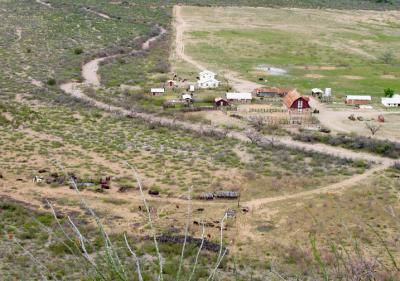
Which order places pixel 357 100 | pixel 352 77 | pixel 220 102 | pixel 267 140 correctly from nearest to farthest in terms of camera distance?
1. pixel 267 140
2. pixel 220 102
3. pixel 357 100
4. pixel 352 77

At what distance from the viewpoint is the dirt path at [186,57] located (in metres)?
51.1

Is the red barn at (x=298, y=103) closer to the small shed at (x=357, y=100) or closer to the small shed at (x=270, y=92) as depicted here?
the small shed at (x=270, y=92)

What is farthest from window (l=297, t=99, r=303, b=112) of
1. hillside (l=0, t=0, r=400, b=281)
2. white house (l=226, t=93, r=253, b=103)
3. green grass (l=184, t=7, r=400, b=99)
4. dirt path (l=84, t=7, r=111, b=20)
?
dirt path (l=84, t=7, r=111, b=20)

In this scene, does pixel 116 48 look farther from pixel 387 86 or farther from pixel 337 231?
pixel 337 231

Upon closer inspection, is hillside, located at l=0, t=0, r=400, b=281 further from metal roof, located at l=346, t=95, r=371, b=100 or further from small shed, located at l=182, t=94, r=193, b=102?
metal roof, located at l=346, t=95, r=371, b=100

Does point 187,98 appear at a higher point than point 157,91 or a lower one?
lower

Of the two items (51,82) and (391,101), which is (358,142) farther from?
(51,82)

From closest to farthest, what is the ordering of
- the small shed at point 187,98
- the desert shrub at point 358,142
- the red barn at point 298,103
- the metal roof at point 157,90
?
the desert shrub at point 358,142 < the red barn at point 298,103 < the small shed at point 187,98 < the metal roof at point 157,90

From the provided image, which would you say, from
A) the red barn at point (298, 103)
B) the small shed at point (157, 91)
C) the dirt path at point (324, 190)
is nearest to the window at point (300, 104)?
the red barn at point (298, 103)

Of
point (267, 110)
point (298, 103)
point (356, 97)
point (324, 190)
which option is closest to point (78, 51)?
point (267, 110)

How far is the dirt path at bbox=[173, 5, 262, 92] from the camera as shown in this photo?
2013 inches

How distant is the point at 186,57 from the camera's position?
64125mm

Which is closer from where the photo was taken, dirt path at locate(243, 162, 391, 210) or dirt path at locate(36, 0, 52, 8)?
dirt path at locate(243, 162, 391, 210)

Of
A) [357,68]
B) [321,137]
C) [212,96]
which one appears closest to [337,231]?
[321,137]
